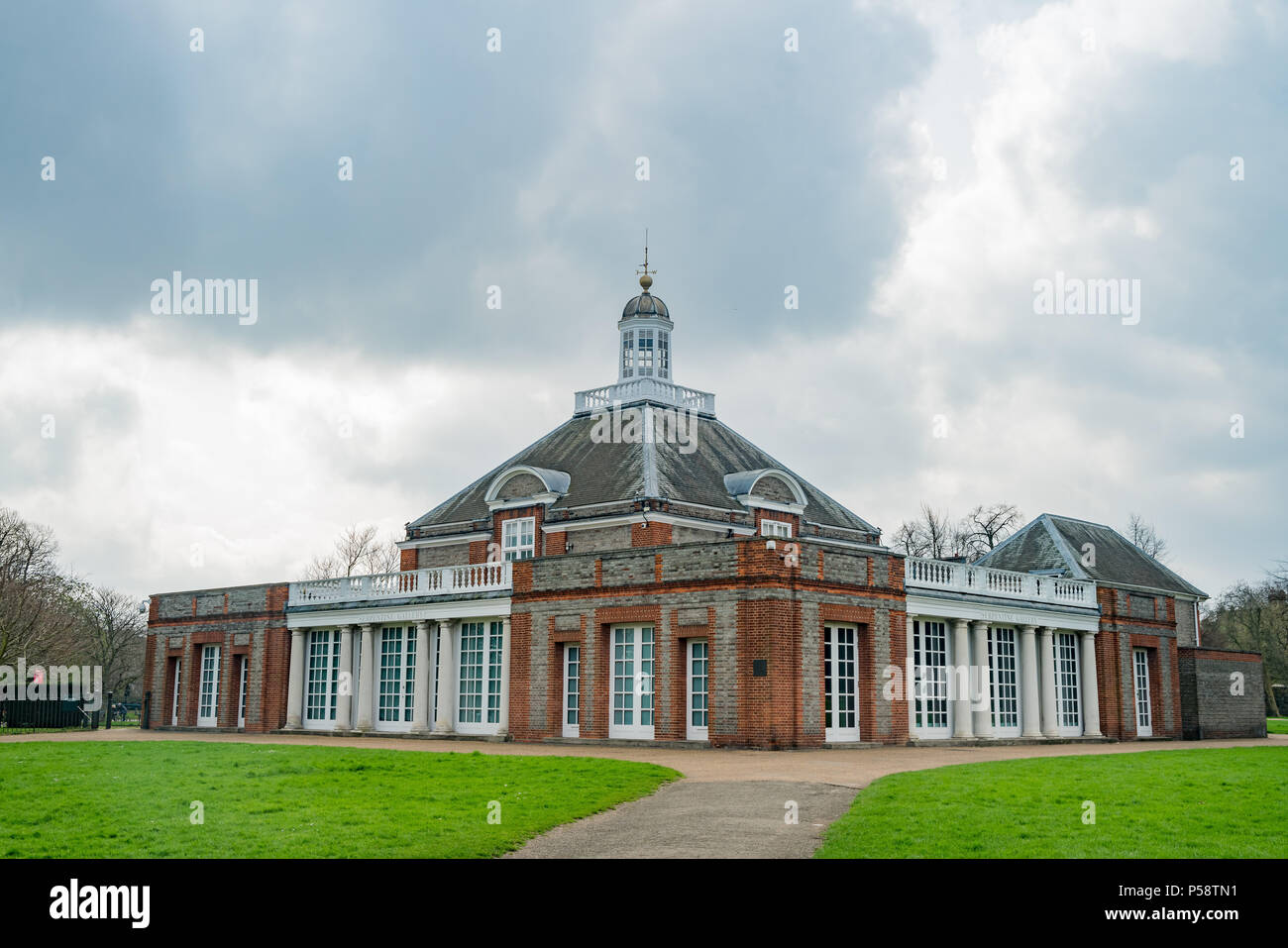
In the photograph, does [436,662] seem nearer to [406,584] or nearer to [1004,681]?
[406,584]

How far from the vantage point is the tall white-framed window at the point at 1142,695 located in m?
38.2

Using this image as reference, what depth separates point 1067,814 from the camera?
13.8m

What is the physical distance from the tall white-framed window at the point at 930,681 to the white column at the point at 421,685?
43.9ft

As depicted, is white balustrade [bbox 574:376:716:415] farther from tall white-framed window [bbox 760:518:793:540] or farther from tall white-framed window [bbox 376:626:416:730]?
tall white-framed window [bbox 376:626:416:730]

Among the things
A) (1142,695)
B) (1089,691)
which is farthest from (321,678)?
(1142,695)

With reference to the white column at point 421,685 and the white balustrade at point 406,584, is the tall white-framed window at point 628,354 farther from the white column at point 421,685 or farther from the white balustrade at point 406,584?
the white column at point 421,685

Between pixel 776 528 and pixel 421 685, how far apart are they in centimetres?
1270

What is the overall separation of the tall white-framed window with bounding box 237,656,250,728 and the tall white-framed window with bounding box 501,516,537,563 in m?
9.32

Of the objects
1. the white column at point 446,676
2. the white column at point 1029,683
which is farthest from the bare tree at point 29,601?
the white column at point 1029,683

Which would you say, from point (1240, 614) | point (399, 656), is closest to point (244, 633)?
point (399, 656)

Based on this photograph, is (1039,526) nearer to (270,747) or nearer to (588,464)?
(588,464)
